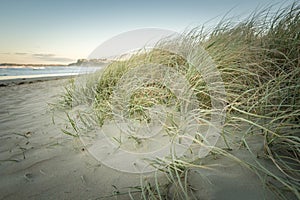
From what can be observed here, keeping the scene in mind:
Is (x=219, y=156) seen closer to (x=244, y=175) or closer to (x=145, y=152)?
(x=244, y=175)

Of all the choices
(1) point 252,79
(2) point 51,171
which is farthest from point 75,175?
(1) point 252,79

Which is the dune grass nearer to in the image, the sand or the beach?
the sand

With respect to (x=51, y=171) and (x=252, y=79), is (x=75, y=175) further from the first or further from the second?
(x=252, y=79)

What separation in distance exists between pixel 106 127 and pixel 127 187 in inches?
32.1

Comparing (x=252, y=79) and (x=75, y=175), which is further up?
(x=252, y=79)

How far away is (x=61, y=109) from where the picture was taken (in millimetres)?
2629

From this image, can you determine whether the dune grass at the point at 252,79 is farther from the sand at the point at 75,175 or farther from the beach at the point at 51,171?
the beach at the point at 51,171

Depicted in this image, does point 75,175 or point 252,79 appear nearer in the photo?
point 75,175

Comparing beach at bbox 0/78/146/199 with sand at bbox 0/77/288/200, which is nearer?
sand at bbox 0/77/288/200

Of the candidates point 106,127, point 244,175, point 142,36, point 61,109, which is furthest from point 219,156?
point 142,36

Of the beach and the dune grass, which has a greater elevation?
the dune grass

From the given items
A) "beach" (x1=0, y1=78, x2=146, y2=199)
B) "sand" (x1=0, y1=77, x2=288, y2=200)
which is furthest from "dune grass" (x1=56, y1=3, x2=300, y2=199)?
"beach" (x1=0, y1=78, x2=146, y2=199)

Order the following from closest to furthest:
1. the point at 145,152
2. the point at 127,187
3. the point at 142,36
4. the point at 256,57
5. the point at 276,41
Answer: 1. the point at 127,187
2. the point at 145,152
3. the point at 256,57
4. the point at 276,41
5. the point at 142,36

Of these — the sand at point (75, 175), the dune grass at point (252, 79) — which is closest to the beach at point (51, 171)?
the sand at point (75, 175)
